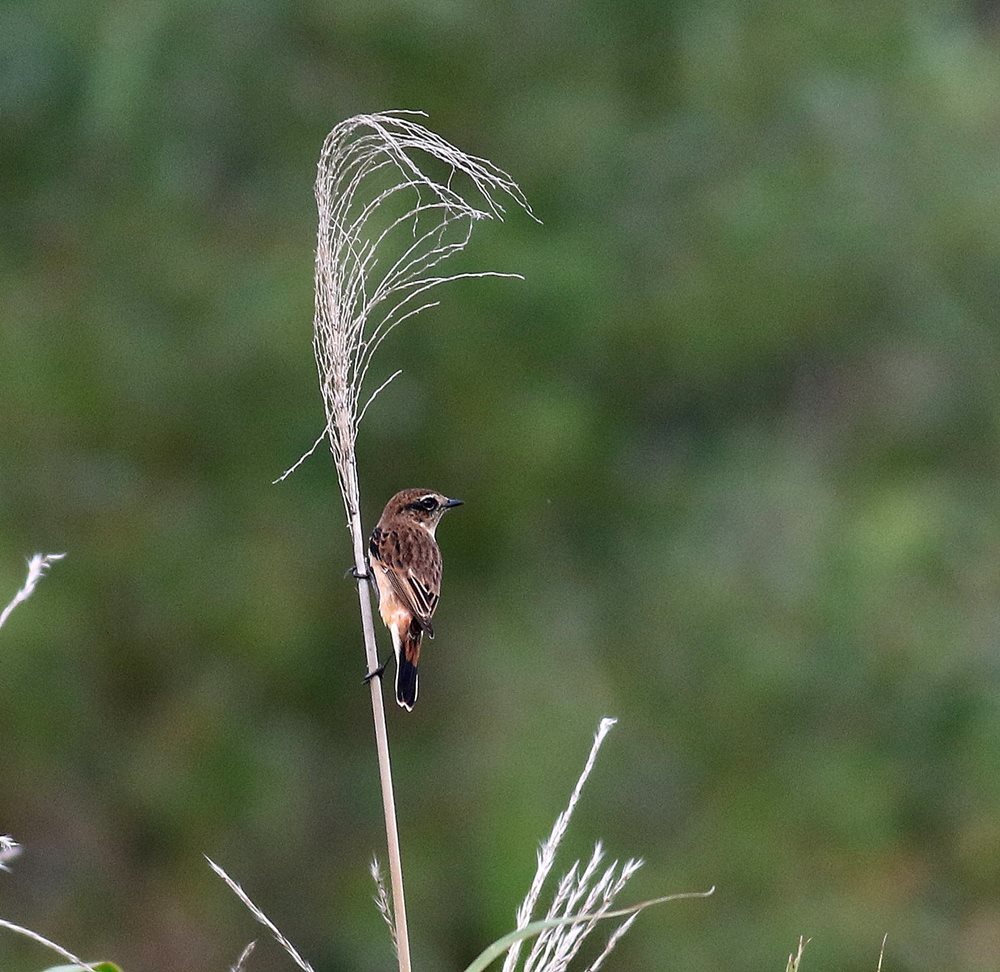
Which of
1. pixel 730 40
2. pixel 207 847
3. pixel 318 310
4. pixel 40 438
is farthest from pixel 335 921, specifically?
pixel 318 310

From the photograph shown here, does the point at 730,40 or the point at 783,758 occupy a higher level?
the point at 730,40

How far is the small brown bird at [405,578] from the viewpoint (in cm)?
303

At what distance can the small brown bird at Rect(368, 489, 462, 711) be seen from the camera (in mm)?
3029

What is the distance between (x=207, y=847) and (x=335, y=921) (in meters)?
0.65

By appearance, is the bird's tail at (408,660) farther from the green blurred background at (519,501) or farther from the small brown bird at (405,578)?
the green blurred background at (519,501)

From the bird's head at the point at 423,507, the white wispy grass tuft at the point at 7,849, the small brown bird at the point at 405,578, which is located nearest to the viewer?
the white wispy grass tuft at the point at 7,849

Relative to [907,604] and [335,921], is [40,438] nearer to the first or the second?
[335,921]

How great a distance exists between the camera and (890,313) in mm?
7719

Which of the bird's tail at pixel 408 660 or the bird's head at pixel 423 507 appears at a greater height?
the bird's head at pixel 423 507

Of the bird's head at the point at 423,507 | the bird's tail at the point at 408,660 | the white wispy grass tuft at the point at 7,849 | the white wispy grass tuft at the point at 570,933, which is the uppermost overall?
the bird's head at the point at 423,507

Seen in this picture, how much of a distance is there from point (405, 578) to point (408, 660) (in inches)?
5.6

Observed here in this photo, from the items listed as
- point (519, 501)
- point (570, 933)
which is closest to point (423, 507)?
point (570, 933)

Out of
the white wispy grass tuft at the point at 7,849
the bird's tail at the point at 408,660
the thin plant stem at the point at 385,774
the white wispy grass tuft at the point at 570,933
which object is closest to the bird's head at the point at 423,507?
the bird's tail at the point at 408,660

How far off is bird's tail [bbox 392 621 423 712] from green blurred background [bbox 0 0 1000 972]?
143 inches
